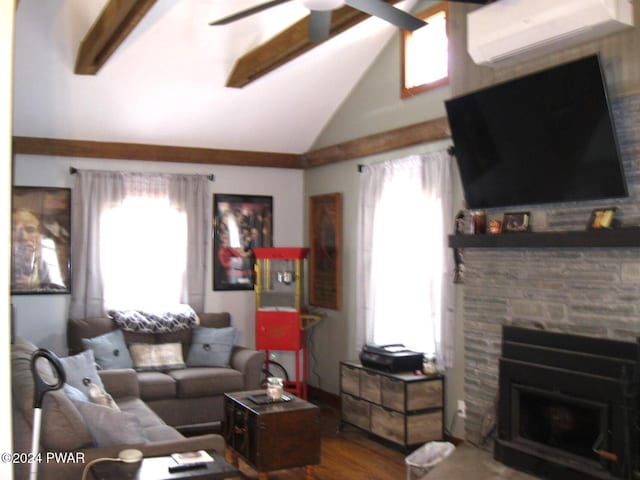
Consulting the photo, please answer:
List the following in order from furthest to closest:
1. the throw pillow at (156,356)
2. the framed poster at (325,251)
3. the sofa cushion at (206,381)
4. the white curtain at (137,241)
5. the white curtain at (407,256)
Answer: the framed poster at (325,251) → the white curtain at (137,241) → the throw pillow at (156,356) → the sofa cushion at (206,381) → the white curtain at (407,256)

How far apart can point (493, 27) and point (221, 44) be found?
8.53 ft

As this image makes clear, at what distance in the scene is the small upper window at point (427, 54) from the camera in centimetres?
539

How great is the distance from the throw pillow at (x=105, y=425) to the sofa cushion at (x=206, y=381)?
238 cm

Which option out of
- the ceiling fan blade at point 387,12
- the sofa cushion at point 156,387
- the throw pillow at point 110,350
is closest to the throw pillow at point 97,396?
the sofa cushion at point 156,387

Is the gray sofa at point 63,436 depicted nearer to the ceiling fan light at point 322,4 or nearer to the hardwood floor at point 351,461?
the hardwood floor at point 351,461

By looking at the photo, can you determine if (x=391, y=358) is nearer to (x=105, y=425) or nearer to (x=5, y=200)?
(x=105, y=425)

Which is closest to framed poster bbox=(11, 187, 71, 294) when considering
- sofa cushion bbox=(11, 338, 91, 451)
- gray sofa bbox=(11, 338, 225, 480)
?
gray sofa bbox=(11, 338, 225, 480)

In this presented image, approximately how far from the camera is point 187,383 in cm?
563

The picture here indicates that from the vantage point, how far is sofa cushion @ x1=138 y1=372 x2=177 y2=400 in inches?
216

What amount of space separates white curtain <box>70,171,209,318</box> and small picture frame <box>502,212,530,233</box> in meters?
3.76

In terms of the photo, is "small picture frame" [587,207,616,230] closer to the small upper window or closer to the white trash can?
the white trash can

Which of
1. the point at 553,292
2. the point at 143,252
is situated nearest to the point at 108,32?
the point at 143,252

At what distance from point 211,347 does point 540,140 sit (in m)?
3.73

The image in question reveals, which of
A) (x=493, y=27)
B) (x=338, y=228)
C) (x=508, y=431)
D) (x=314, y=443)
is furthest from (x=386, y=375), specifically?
(x=493, y=27)
